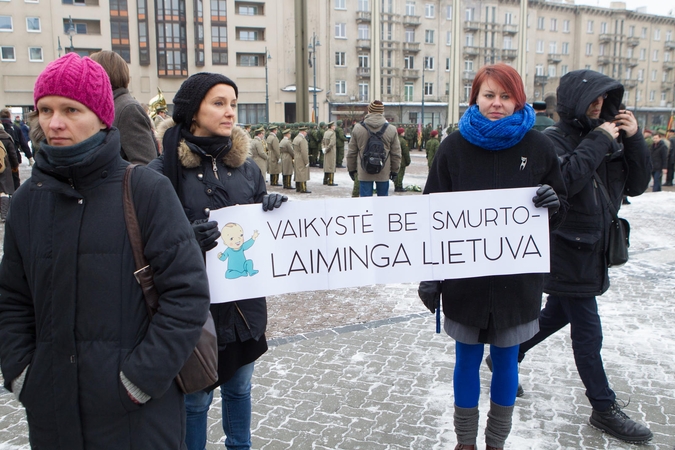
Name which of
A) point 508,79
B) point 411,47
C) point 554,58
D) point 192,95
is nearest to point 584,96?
point 508,79

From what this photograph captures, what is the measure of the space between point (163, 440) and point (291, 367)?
2.55 m

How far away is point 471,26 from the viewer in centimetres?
7181

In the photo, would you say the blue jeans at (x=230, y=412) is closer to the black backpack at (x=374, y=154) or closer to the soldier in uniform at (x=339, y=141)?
the black backpack at (x=374, y=154)

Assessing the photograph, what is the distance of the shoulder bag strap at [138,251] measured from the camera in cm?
188

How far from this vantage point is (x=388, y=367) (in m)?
4.47

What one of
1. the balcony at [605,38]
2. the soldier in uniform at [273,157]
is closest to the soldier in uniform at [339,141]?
the soldier in uniform at [273,157]

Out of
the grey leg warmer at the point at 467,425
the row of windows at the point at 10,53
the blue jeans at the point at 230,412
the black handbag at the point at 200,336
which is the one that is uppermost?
the row of windows at the point at 10,53

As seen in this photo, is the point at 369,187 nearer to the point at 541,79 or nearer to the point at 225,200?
the point at 225,200

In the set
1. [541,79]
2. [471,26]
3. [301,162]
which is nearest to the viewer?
[301,162]

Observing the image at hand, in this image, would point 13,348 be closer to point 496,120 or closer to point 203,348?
point 203,348

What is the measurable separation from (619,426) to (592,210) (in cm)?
123

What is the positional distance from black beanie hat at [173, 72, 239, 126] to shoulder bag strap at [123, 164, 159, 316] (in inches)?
30.9

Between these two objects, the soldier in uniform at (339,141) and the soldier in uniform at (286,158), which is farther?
the soldier in uniform at (339,141)

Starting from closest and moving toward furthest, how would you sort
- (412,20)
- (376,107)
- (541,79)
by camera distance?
(376,107) → (412,20) → (541,79)
